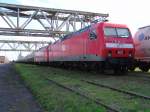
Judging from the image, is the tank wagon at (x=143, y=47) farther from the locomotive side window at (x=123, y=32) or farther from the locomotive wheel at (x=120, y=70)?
the locomotive wheel at (x=120, y=70)

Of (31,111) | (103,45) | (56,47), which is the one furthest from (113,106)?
(56,47)

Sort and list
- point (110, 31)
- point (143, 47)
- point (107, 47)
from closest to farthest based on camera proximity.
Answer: point (107, 47)
point (110, 31)
point (143, 47)

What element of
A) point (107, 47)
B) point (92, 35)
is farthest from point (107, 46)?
point (92, 35)

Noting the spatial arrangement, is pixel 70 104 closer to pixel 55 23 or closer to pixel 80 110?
pixel 80 110

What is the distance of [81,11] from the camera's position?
128ft

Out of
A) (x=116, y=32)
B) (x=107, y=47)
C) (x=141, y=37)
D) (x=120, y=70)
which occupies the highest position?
(x=116, y=32)

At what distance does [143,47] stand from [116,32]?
9.34 ft

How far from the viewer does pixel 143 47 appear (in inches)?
828

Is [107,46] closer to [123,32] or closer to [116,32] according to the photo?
[116,32]

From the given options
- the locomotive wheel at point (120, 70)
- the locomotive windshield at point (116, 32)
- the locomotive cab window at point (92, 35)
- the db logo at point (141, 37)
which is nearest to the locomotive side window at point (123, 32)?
the locomotive windshield at point (116, 32)

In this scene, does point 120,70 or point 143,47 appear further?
point 143,47

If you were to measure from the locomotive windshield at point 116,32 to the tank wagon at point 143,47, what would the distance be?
1.90 metres

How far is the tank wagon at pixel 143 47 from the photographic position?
811 inches

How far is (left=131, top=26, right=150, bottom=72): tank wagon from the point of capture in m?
20.6
